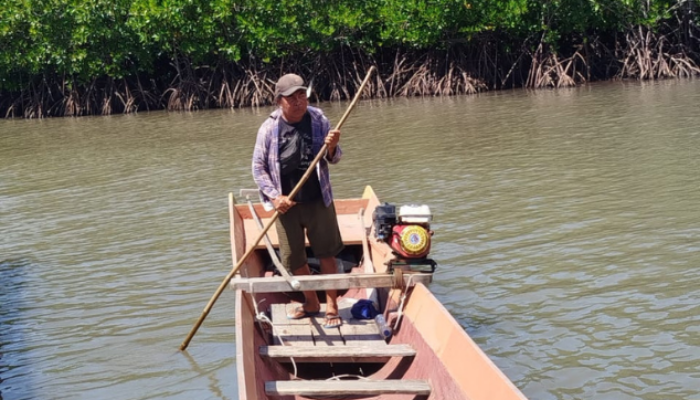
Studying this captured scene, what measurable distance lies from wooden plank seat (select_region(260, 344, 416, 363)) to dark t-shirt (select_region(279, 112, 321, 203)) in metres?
1.00

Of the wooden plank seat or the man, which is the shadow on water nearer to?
the wooden plank seat

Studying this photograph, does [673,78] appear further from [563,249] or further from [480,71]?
[563,249]

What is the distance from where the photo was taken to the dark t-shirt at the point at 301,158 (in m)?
5.82

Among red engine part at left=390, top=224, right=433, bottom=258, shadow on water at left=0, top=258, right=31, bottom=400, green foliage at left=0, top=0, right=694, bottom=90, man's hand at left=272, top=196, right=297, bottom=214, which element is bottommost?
shadow on water at left=0, top=258, right=31, bottom=400

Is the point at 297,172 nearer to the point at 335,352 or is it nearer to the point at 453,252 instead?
the point at 335,352

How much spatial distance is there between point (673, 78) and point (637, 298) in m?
19.1

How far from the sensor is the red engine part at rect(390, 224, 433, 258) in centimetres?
588

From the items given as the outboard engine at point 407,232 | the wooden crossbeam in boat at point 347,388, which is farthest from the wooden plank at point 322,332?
the wooden crossbeam in boat at point 347,388

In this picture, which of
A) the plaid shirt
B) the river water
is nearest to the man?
the plaid shirt

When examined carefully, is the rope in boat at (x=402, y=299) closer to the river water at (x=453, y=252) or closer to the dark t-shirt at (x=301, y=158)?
the river water at (x=453, y=252)

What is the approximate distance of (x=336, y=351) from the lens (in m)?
5.43

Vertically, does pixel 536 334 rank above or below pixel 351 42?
below

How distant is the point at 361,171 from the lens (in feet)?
42.0

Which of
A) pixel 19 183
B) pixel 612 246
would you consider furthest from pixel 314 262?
pixel 19 183
